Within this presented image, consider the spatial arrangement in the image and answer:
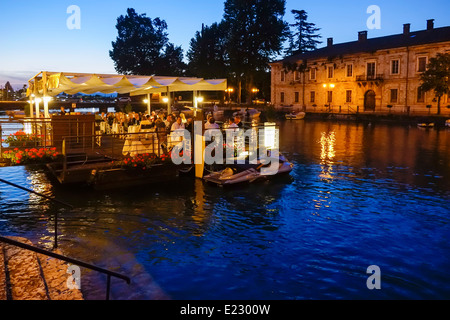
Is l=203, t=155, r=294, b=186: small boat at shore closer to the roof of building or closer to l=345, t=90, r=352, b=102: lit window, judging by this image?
the roof of building

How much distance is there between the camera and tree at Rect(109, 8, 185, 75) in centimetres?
8662

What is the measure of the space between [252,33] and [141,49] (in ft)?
98.9

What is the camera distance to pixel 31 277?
651 centimetres

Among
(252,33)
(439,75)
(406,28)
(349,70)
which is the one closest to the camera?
(439,75)

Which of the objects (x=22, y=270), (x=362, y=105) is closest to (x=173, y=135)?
(x=22, y=270)

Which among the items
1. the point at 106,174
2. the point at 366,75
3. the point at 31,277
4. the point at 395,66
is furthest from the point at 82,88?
the point at 366,75

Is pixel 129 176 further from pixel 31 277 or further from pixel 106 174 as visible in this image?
pixel 31 277

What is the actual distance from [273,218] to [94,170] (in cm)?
682

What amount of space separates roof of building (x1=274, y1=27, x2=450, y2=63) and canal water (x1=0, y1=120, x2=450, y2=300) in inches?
1554

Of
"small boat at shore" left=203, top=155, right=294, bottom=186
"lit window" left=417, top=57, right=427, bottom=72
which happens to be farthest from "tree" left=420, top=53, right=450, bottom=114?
"small boat at shore" left=203, top=155, right=294, bottom=186

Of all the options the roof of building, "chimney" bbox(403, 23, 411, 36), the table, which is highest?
"chimney" bbox(403, 23, 411, 36)

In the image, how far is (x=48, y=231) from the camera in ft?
31.8
